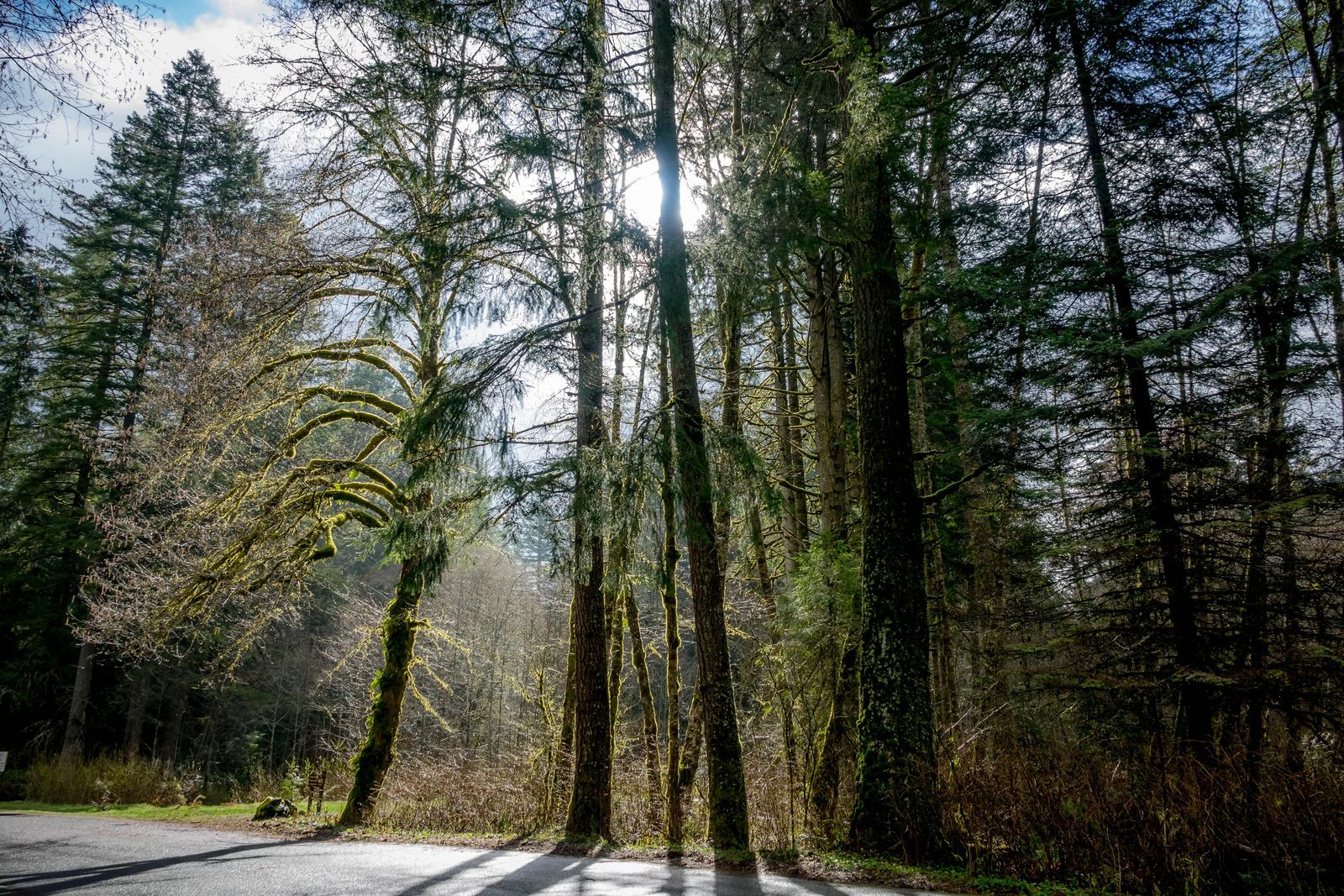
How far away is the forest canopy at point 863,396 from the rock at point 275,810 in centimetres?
261

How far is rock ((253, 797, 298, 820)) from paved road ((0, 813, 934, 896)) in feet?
13.3

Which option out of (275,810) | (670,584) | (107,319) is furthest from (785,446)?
(107,319)

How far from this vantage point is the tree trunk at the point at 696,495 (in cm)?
600

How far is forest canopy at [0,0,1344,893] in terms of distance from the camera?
5.48m

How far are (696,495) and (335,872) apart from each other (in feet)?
13.8

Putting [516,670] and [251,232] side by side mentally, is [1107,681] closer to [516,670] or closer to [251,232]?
[251,232]

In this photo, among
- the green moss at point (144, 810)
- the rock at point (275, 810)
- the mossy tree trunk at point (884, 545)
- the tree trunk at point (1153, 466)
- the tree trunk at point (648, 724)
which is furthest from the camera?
the green moss at point (144, 810)

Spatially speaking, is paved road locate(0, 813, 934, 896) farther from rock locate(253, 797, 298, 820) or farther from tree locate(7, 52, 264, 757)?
tree locate(7, 52, 264, 757)

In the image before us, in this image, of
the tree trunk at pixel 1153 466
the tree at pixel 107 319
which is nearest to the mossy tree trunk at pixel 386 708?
the tree trunk at pixel 1153 466

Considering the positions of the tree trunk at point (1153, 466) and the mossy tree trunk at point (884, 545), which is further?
the tree trunk at point (1153, 466)

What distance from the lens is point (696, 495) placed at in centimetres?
613

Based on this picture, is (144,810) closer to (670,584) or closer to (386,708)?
(386,708)

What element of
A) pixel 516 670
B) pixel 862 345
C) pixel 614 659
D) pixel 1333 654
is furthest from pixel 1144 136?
pixel 516 670

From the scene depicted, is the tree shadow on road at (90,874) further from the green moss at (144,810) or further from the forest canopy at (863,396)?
the green moss at (144,810)
